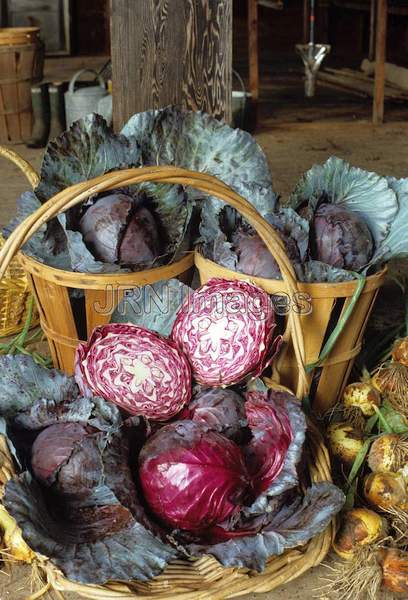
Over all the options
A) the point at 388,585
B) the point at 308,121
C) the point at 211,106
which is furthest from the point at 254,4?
the point at 388,585

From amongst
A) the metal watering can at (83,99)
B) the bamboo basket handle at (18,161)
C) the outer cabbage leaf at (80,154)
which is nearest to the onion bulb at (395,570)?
the outer cabbage leaf at (80,154)

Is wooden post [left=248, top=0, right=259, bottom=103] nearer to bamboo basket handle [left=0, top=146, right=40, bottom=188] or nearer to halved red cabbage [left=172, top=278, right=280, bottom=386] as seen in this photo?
bamboo basket handle [left=0, top=146, right=40, bottom=188]

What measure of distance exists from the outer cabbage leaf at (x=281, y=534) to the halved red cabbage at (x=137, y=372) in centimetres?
37

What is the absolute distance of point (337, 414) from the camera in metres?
2.20

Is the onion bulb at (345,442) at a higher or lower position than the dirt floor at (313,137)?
higher

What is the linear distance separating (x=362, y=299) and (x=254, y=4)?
5.12 meters

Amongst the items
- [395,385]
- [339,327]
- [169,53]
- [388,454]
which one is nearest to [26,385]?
[339,327]

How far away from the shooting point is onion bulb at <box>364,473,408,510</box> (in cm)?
187

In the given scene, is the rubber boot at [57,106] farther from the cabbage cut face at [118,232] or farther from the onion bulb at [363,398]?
the onion bulb at [363,398]

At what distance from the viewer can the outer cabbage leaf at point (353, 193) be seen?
2230mm

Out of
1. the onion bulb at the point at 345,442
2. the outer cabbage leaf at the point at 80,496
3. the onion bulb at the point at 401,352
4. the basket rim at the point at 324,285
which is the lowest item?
the onion bulb at the point at 345,442

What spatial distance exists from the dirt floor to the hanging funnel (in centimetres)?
13

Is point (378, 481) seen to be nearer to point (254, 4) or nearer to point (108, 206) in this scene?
point (108, 206)

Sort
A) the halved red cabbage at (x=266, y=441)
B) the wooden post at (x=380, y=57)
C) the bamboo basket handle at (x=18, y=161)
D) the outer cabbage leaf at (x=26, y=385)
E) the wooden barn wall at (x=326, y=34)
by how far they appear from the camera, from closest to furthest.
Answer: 1. the halved red cabbage at (x=266, y=441)
2. the outer cabbage leaf at (x=26, y=385)
3. the bamboo basket handle at (x=18, y=161)
4. the wooden post at (x=380, y=57)
5. the wooden barn wall at (x=326, y=34)
